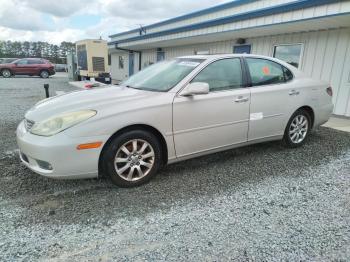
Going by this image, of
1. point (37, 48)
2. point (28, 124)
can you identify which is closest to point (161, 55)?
point (28, 124)

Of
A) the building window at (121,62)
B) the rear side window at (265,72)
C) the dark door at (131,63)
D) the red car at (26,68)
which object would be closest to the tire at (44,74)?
the red car at (26,68)

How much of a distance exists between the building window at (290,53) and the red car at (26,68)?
21541 mm

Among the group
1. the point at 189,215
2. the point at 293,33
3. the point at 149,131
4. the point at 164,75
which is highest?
the point at 293,33

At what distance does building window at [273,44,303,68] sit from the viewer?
8.20m

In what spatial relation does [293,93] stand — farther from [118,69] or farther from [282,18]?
[118,69]

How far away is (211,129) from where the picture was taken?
366cm

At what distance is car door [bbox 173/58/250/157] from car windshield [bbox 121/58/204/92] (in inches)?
8.0

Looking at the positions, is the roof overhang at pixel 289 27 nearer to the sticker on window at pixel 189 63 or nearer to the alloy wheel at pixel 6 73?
the sticker on window at pixel 189 63

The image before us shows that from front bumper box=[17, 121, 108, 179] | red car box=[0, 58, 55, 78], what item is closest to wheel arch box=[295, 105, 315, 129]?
front bumper box=[17, 121, 108, 179]

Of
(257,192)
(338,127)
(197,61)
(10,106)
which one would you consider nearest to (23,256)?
(257,192)

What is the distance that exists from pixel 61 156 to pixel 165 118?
4.01ft

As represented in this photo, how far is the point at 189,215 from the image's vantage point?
108 inches

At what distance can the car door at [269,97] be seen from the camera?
407 cm

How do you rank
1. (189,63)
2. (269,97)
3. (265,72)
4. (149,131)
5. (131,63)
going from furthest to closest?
(131,63), (265,72), (269,97), (189,63), (149,131)
